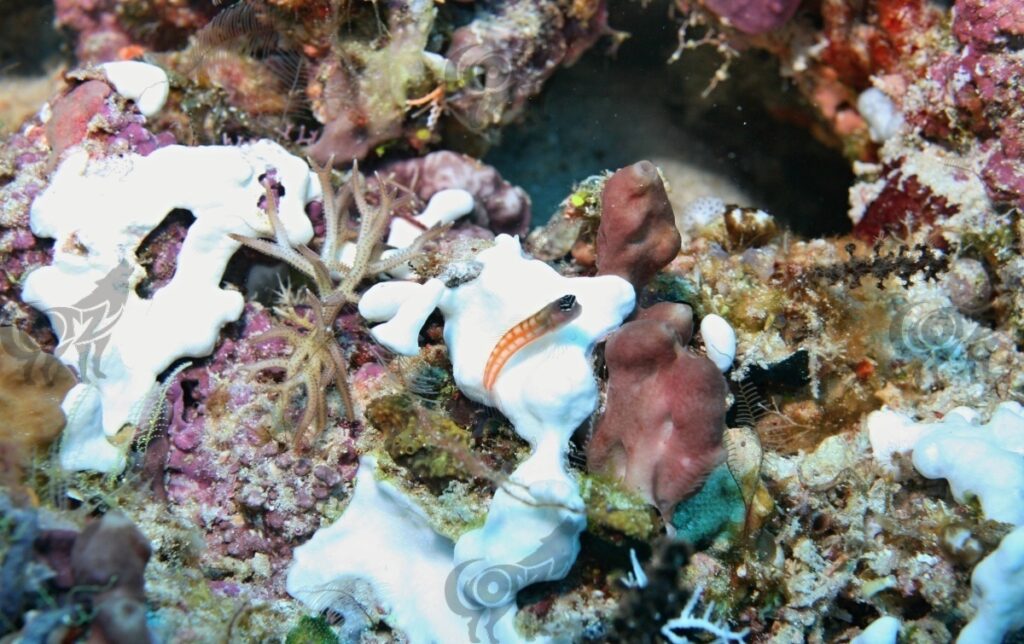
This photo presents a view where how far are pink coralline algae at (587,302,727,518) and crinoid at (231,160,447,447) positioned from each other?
1099mm

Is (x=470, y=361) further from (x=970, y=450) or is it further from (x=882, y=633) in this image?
(x=970, y=450)

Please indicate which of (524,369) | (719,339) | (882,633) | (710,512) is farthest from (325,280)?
(882,633)

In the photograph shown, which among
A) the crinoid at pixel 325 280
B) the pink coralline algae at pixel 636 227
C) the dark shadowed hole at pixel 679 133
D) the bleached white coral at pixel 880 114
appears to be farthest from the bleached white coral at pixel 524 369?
the bleached white coral at pixel 880 114

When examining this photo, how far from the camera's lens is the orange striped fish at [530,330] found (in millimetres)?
2428

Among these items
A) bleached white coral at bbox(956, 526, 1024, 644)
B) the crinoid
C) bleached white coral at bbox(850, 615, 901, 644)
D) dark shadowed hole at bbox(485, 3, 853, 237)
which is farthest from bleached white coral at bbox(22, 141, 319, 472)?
bleached white coral at bbox(956, 526, 1024, 644)

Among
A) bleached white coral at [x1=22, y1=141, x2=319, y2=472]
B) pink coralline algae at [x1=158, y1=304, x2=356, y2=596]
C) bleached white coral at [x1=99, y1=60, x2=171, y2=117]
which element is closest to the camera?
pink coralline algae at [x1=158, y1=304, x2=356, y2=596]

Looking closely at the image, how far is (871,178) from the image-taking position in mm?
4195

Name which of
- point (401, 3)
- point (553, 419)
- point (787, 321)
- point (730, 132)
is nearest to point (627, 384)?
point (553, 419)

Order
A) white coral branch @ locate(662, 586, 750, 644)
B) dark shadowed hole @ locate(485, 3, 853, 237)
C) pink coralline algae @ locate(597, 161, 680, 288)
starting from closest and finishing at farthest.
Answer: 1. white coral branch @ locate(662, 586, 750, 644)
2. pink coralline algae @ locate(597, 161, 680, 288)
3. dark shadowed hole @ locate(485, 3, 853, 237)

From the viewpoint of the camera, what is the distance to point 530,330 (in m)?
2.49

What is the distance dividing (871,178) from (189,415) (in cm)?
409

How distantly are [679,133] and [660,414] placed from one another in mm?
3622

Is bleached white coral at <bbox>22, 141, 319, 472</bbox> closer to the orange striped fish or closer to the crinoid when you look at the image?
the crinoid

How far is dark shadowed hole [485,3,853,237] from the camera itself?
517 cm
